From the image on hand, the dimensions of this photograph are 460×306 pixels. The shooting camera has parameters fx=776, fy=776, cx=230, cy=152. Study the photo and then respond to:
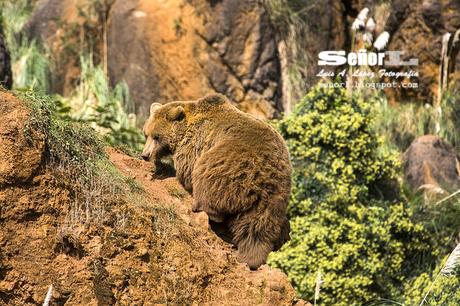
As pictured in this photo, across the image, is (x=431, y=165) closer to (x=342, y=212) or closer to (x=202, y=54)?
(x=342, y=212)

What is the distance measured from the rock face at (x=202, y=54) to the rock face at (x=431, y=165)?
3149 mm

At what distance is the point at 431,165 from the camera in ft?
41.9

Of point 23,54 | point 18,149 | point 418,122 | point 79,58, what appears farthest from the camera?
point 79,58

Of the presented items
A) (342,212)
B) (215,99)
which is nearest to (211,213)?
(215,99)

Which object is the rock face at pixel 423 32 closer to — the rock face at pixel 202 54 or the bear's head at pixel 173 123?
the rock face at pixel 202 54

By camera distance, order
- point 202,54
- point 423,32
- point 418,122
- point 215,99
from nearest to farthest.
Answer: point 215,99, point 418,122, point 202,54, point 423,32

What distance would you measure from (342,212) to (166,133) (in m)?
4.88

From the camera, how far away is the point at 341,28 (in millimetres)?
16016

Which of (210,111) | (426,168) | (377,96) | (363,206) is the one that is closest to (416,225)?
(363,206)

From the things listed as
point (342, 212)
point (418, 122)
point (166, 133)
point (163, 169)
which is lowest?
point (342, 212)

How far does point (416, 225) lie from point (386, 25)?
5.57 m

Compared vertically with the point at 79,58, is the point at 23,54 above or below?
above

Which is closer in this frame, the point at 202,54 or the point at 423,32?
the point at 202,54

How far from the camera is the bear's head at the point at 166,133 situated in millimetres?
6980
